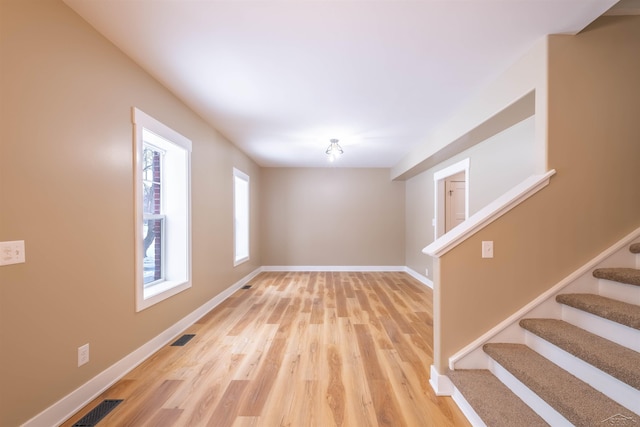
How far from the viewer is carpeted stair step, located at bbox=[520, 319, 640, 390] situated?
130 centimetres

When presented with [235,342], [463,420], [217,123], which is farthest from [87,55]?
[463,420]

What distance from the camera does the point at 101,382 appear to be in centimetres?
194

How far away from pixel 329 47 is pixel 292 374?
2.53 metres

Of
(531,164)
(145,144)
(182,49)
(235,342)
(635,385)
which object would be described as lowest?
(235,342)

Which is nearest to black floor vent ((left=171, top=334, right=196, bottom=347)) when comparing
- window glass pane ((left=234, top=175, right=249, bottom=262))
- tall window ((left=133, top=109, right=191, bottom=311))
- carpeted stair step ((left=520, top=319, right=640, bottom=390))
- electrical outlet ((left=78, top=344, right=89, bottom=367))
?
tall window ((left=133, top=109, right=191, bottom=311))

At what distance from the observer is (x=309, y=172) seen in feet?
21.8

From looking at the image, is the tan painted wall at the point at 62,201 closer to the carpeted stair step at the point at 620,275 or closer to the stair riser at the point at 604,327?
the stair riser at the point at 604,327

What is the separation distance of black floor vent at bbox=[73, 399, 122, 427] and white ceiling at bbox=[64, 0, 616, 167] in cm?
252

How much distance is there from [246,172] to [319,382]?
422 cm

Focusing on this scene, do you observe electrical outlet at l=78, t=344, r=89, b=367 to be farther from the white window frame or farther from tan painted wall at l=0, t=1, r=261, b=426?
the white window frame

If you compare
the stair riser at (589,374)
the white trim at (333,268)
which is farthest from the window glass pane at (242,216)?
the stair riser at (589,374)

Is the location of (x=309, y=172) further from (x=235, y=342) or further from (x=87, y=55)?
(x=87, y=55)

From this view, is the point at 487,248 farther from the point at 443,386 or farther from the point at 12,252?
the point at 12,252

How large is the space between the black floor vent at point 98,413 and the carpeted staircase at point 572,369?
226cm
